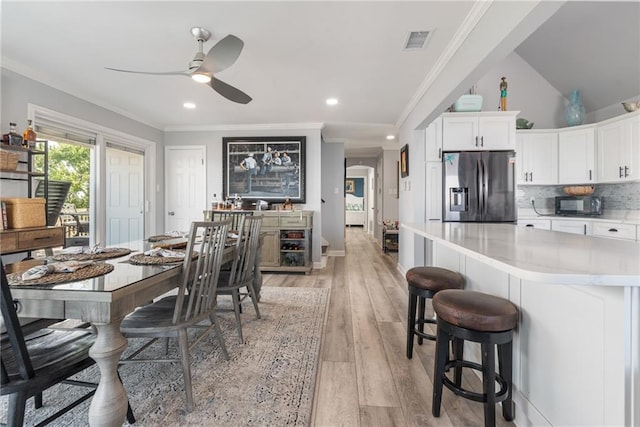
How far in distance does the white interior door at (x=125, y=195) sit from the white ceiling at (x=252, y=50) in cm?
95

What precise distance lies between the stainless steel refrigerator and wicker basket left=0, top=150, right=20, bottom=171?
4.73 meters

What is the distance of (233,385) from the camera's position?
1.72 meters

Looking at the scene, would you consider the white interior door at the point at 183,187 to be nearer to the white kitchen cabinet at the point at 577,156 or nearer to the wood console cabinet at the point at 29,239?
the wood console cabinet at the point at 29,239

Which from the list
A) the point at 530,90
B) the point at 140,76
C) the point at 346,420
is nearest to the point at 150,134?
the point at 140,76

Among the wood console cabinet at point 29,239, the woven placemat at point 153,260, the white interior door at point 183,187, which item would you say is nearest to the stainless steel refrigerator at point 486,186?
the woven placemat at point 153,260

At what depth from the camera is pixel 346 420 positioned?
146 cm

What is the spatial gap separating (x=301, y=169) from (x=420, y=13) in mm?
3078

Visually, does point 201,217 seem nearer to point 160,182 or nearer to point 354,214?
point 160,182

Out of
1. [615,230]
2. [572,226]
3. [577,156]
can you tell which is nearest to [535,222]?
[572,226]

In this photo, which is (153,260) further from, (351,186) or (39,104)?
(351,186)

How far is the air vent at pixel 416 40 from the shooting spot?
228 centimetres

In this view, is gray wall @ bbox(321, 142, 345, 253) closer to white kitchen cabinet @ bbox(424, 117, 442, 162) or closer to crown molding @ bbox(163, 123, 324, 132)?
crown molding @ bbox(163, 123, 324, 132)

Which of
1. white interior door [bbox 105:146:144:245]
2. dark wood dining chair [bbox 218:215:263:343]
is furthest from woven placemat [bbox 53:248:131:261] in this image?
white interior door [bbox 105:146:144:245]

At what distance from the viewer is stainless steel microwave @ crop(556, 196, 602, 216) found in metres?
3.81
